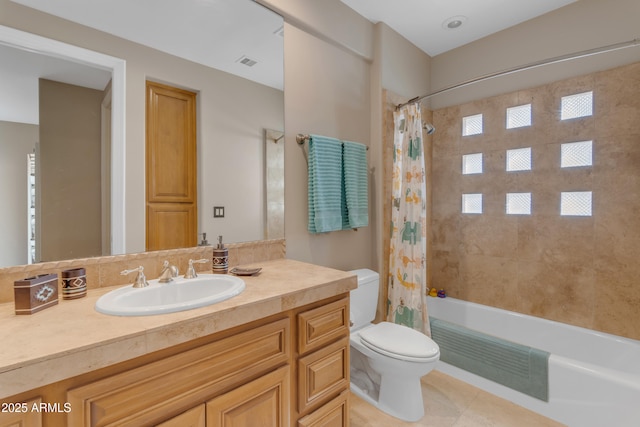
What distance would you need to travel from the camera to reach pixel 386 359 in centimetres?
155

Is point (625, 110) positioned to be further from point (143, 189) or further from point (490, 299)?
point (143, 189)

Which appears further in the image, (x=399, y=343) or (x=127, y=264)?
(x=399, y=343)

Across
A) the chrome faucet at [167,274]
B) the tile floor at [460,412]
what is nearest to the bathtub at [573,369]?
the tile floor at [460,412]

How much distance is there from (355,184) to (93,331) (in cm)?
→ 161

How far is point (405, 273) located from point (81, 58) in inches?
85.1

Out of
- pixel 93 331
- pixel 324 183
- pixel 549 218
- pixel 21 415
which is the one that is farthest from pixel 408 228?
pixel 21 415

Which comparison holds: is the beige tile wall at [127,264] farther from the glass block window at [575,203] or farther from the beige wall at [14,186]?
the glass block window at [575,203]

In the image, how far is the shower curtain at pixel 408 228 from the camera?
2102mm

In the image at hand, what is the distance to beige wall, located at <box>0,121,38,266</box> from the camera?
0.96 metres

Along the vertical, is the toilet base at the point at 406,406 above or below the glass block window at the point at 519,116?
below

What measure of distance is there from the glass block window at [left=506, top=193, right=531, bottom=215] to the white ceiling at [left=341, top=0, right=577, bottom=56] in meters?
1.37

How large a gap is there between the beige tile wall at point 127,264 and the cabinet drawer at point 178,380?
0.57 metres

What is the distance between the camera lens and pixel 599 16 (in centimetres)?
194

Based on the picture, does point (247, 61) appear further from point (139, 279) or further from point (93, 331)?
point (93, 331)
